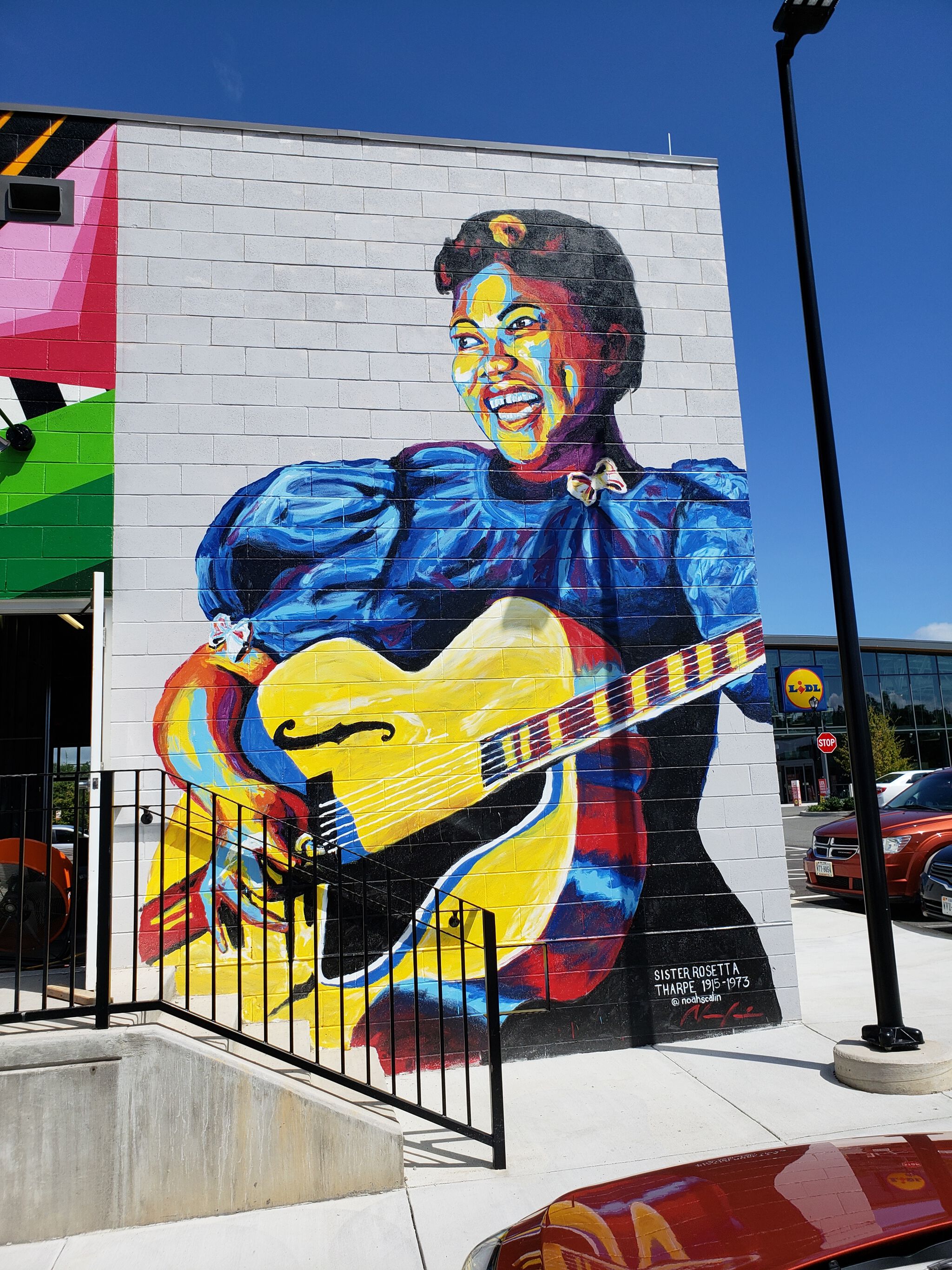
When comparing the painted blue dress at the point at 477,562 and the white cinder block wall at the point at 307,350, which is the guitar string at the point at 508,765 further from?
the white cinder block wall at the point at 307,350

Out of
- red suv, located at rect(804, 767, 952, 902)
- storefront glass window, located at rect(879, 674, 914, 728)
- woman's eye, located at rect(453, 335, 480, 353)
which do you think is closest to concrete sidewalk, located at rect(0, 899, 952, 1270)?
red suv, located at rect(804, 767, 952, 902)

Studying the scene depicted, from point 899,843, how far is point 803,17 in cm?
856

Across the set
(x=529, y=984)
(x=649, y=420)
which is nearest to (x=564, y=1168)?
(x=529, y=984)

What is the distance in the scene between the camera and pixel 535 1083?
590 centimetres

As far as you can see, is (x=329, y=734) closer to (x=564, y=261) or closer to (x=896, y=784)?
(x=564, y=261)

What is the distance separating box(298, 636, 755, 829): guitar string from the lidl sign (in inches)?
773

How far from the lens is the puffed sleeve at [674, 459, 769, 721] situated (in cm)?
706

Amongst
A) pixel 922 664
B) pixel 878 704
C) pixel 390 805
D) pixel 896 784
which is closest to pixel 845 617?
pixel 390 805

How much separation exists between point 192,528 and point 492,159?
12.4 ft

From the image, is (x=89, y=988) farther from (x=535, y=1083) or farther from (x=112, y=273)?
(x=112, y=273)

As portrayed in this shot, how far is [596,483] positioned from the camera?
7.04 m

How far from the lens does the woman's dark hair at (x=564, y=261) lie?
7168mm

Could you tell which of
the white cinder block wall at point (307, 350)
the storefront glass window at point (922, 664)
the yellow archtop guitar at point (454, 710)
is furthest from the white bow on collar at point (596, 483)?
the storefront glass window at point (922, 664)

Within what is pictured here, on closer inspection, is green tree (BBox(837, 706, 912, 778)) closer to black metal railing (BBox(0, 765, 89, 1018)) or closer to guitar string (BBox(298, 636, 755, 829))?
guitar string (BBox(298, 636, 755, 829))
